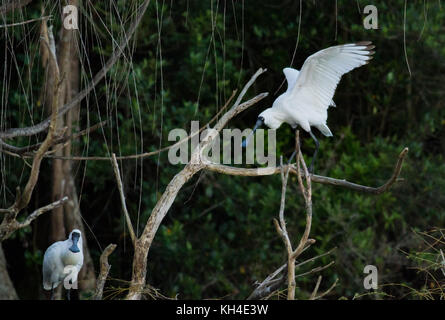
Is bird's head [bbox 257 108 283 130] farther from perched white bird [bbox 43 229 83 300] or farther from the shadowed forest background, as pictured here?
the shadowed forest background

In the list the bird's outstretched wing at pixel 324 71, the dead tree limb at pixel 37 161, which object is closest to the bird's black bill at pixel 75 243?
the bird's outstretched wing at pixel 324 71

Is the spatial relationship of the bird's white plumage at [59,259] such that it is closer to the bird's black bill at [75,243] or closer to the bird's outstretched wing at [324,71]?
the bird's black bill at [75,243]

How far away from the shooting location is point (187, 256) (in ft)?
15.2

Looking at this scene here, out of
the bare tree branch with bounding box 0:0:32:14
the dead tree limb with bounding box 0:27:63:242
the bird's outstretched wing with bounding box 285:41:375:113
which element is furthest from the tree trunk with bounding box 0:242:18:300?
the bare tree branch with bounding box 0:0:32:14

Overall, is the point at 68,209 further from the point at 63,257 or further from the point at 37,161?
the point at 37,161

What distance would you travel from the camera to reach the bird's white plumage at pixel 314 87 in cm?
298

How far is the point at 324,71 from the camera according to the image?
121 inches

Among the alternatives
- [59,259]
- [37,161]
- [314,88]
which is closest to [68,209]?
[59,259]

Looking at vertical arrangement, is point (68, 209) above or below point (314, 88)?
below

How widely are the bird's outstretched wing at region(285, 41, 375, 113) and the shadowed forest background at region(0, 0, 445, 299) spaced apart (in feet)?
4.45

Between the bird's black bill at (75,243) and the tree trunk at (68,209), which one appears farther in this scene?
the tree trunk at (68,209)

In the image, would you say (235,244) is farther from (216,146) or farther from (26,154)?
(26,154)

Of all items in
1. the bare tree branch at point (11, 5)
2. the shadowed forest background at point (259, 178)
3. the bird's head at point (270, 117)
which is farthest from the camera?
the shadowed forest background at point (259, 178)

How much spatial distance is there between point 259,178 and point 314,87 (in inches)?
72.4
